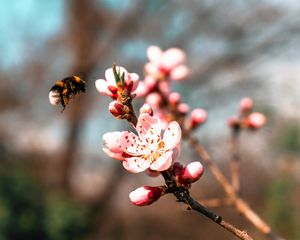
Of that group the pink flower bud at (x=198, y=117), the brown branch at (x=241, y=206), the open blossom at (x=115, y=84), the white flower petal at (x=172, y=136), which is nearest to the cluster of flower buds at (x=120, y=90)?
the open blossom at (x=115, y=84)

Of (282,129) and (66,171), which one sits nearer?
(282,129)

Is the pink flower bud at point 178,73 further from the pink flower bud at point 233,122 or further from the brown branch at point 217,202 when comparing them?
the brown branch at point 217,202

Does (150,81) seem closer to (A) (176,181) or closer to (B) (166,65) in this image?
(B) (166,65)

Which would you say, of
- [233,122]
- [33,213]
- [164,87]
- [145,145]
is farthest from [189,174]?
[33,213]

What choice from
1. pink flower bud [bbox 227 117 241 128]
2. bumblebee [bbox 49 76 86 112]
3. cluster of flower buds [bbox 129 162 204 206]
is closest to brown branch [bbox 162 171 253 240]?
cluster of flower buds [bbox 129 162 204 206]

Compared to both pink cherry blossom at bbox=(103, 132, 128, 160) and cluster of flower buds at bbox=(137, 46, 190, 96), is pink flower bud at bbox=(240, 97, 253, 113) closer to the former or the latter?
cluster of flower buds at bbox=(137, 46, 190, 96)

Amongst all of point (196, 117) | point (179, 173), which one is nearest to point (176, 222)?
point (196, 117)

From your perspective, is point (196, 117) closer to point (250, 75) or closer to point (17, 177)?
point (17, 177)
